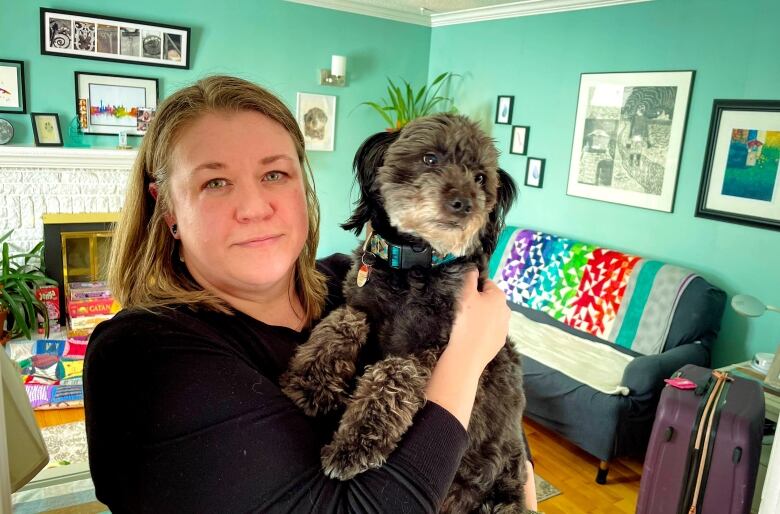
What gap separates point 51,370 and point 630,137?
489 centimetres

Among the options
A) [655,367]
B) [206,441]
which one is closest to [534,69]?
[655,367]

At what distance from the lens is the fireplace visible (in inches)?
203

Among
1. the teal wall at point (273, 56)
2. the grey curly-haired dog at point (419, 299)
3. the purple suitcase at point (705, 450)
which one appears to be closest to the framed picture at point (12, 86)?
the teal wall at point (273, 56)

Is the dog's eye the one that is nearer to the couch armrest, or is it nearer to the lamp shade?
the couch armrest

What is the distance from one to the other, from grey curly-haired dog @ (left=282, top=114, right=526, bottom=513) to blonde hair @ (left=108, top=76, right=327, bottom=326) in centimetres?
27

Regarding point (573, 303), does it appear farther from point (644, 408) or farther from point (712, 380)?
point (712, 380)

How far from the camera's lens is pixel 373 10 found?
647 cm

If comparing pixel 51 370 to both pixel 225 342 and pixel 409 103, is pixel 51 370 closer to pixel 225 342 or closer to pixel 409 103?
pixel 225 342

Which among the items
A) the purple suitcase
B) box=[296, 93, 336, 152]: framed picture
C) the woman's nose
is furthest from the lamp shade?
the woman's nose

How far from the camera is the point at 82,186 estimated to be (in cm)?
527

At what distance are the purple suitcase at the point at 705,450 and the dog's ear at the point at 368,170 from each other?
206 cm

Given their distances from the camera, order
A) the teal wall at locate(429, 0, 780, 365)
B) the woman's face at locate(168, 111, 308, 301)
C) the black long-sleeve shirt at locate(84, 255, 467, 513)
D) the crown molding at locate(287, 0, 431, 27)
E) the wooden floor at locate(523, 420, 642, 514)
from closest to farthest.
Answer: the black long-sleeve shirt at locate(84, 255, 467, 513)
the woman's face at locate(168, 111, 308, 301)
the wooden floor at locate(523, 420, 642, 514)
the teal wall at locate(429, 0, 780, 365)
the crown molding at locate(287, 0, 431, 27)

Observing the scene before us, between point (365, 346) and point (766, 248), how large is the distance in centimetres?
349

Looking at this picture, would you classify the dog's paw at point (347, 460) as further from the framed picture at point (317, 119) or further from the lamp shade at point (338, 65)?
the lamp shade at point (338, 65)
